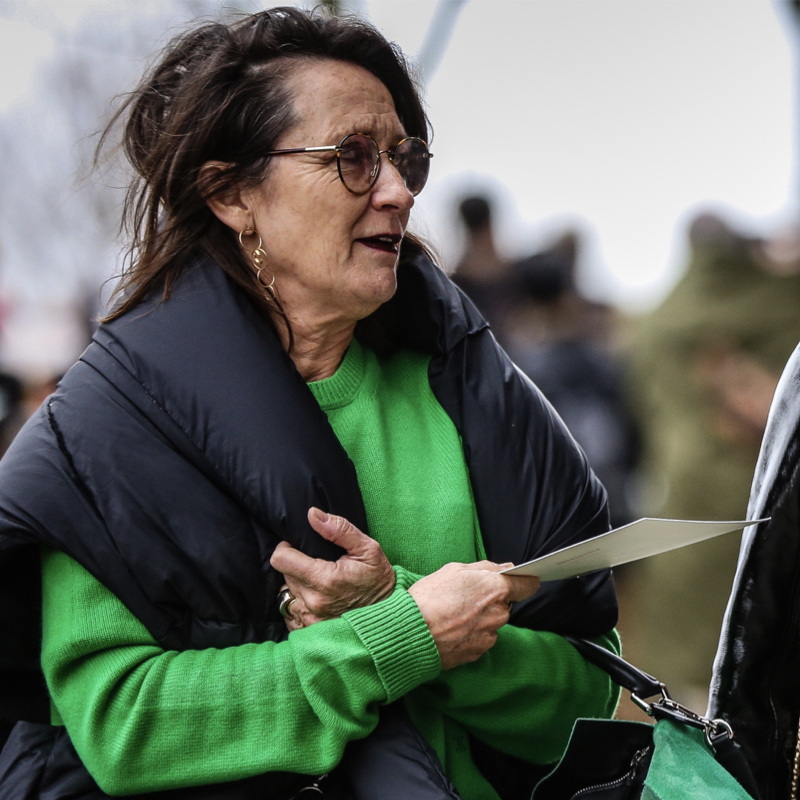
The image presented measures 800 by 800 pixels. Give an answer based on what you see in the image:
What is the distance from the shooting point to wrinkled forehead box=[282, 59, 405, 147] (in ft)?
6.87

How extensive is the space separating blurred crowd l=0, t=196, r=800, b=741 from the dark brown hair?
2431mm

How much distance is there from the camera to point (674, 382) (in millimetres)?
4566

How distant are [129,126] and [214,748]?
126 cm

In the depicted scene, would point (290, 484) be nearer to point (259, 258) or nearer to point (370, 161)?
point (259, 258)

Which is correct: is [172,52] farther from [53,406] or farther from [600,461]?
[600,461]

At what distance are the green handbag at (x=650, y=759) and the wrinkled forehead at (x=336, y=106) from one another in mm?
1124

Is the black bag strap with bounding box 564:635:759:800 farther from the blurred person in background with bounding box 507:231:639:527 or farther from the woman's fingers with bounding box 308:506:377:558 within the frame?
the blurred person in background with bounding box 507:231:639:527

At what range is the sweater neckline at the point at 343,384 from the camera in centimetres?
216

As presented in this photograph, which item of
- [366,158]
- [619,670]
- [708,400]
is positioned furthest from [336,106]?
[708,400]

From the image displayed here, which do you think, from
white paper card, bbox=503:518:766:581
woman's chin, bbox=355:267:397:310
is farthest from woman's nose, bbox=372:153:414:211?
white paper card, bbox=503:518:766:581

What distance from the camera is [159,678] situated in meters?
1.78

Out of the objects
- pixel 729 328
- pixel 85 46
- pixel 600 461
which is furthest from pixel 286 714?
pixel 85 46

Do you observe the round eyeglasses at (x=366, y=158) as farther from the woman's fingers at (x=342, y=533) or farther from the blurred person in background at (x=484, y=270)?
the blurred person in background at (x=484, y=270)

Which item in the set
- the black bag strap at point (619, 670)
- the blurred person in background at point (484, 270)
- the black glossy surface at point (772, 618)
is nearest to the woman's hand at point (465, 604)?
the black bag strap at point (619, 670)
